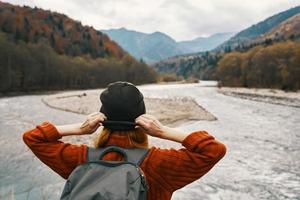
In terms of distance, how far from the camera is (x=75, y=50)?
16650 cm

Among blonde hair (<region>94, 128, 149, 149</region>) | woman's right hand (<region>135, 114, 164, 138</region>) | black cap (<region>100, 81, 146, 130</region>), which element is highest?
black cap (<region>100, 81, 146, 130</region>)

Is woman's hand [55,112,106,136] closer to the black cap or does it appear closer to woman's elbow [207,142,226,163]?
the black cap

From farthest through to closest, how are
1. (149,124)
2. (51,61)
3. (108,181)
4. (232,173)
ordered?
(51,61)
(232,173)
(149,124)
(108,181)

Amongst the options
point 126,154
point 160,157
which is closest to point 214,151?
point 160,157

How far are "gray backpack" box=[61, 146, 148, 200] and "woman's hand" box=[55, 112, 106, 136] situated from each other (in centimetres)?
32

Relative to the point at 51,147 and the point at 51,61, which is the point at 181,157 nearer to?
the point at 51,147

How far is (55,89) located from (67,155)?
98.8 m

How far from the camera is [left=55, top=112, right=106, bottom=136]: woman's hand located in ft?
8.65

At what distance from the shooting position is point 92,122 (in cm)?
267

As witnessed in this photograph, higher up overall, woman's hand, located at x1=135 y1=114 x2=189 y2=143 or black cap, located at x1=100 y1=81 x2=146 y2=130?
black cap, located at x1=100 y1=81 x2=146 y2=130

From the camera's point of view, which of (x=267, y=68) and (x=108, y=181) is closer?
(x=108, y=181)

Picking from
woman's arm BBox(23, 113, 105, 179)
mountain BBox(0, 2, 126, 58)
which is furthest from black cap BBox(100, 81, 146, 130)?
mountain BBox(0, 2, 126, 58)

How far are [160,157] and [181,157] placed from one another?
0.16 meters

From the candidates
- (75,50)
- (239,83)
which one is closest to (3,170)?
(239,83)
